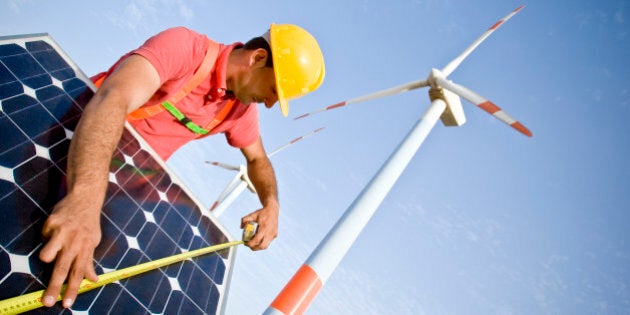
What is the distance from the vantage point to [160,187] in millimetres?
4957

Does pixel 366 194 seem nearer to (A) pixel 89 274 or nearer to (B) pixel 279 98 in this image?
(B) pixel 279 98

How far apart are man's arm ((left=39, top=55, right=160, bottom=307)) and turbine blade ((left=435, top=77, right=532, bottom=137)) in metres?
8.26

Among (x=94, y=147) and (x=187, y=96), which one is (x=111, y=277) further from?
(x=187, y=96)

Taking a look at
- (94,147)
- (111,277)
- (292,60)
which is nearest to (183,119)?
(292,60)

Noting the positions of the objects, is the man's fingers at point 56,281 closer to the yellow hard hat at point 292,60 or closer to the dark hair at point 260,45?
the yellow hard hat at point 292,60

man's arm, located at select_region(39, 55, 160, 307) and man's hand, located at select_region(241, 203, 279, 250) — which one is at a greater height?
man's arm, located at select_region(39, 55, 160, 307)

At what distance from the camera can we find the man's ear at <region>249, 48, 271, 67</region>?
5.68 metres

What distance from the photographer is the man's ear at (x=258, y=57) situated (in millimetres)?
5676

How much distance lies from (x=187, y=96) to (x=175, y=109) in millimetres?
281

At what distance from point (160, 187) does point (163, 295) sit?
65.5 inches

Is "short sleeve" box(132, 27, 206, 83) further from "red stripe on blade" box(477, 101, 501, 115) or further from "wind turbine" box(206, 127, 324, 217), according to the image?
"wind turbine" box(206, 127, 324, 217)

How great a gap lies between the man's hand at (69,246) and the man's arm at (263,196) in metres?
3.26

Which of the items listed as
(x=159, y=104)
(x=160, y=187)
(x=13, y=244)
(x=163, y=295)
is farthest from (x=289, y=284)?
(x=159, y=104)

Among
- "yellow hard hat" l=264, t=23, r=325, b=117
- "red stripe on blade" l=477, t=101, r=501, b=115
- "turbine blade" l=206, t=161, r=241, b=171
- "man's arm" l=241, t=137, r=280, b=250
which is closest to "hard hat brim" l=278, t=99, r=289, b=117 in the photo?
"yellow hard hat" l=264, t=23, r=325, b=117
